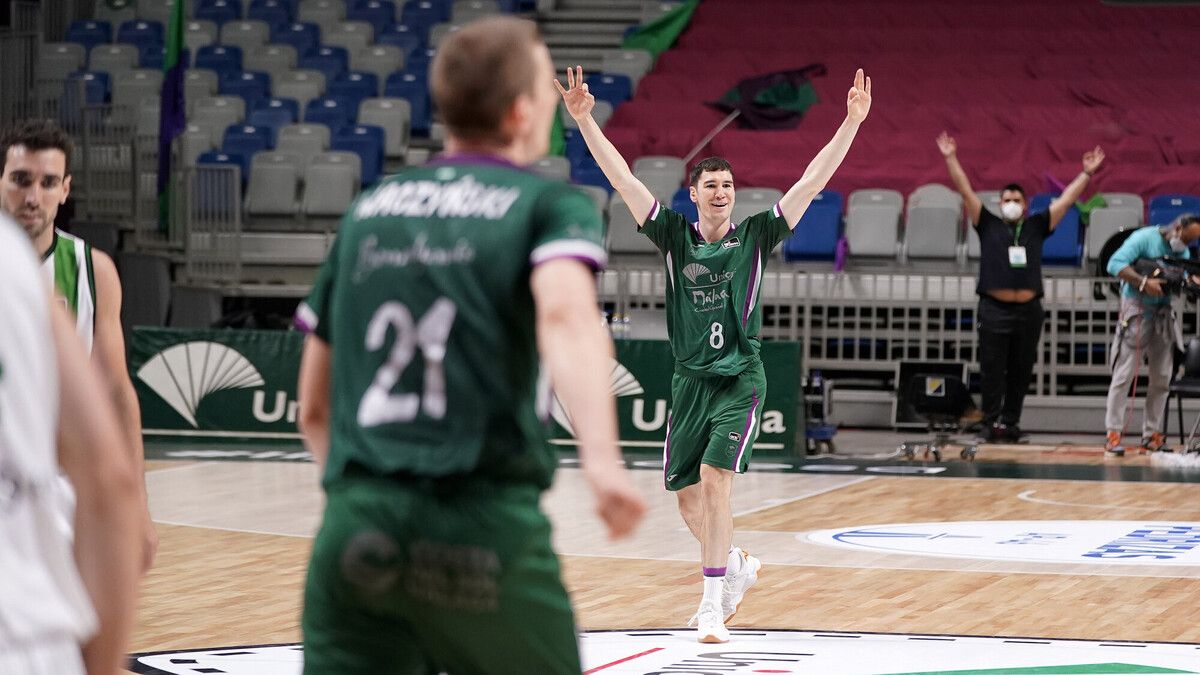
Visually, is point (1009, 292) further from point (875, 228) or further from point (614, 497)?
point (614, 497)

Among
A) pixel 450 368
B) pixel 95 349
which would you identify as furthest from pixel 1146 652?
pixel 450 368

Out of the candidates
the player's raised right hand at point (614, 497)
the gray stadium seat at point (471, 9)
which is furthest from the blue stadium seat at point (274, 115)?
the player's raised right hand at point (614, 497)

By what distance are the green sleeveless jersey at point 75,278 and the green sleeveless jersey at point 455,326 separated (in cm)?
206

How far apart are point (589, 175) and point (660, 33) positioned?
4425 mm

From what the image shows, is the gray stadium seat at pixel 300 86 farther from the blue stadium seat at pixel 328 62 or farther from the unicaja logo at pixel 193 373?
the unicaja logo at pixel 193 373

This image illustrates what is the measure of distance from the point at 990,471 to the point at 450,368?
1221cm

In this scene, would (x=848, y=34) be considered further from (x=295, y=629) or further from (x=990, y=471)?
(x=295, y=629)

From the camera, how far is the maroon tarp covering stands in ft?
65.2

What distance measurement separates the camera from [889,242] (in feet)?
60.2

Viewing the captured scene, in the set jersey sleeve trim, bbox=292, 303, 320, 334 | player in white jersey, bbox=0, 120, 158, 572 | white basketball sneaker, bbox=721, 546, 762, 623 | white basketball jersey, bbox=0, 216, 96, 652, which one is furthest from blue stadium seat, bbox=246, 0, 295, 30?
white basketball jersey, bbox=0, 216, 96, 652

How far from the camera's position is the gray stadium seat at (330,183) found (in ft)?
64.0

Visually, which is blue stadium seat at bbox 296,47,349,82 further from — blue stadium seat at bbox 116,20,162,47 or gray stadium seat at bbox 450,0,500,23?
blue stadium seat at bbox 116,20,162,47

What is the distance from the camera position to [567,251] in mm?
2629

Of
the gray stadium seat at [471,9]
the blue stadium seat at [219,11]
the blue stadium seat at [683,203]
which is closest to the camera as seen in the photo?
the blue stadium seat at [683,203]
